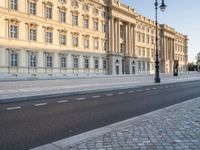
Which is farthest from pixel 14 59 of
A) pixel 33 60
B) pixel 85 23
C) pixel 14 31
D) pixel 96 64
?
pixel 96 64

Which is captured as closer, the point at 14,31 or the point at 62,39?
the point at 14,31

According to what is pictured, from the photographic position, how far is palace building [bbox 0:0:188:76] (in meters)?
37.7

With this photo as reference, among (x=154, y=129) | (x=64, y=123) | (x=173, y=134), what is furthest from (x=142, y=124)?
(x=64, y=123)

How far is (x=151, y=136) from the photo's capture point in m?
5.64

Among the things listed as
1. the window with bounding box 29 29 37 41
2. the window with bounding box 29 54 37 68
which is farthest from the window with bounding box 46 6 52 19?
the window with bounding box 29 54 37 68

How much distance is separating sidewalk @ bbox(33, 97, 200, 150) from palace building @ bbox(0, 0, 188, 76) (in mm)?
32463

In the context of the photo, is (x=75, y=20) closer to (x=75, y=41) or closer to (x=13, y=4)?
(x=75, y=41)

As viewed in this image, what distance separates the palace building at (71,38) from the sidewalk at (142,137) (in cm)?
3246

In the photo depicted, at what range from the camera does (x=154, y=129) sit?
6.27 m

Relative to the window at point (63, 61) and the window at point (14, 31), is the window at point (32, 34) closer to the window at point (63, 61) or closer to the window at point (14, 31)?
the window at point (14, 31)

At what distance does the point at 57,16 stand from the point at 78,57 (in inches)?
362

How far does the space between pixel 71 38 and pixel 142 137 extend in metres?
44.4

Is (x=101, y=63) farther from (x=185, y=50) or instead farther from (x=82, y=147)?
(x=185, y=50)

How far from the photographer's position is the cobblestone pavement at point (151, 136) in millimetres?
4953
